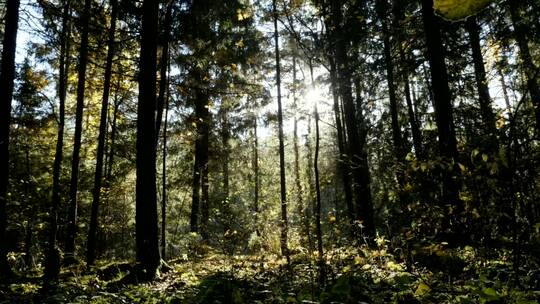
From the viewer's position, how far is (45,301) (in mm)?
5195

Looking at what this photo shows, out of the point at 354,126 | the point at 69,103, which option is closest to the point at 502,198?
the point at 354,126

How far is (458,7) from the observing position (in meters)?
0.65

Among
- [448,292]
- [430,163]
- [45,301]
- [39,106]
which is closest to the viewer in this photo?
[430,163]

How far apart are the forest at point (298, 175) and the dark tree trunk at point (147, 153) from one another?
35mm

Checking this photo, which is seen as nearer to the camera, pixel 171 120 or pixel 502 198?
pixel 502 198

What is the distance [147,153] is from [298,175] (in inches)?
235

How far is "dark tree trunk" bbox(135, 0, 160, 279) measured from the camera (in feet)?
28.2

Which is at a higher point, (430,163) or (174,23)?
(174,23)

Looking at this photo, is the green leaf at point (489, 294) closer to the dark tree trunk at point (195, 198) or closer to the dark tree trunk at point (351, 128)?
the dark tree trunk at point (351, 128)

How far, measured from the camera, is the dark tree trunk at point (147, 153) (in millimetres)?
8586

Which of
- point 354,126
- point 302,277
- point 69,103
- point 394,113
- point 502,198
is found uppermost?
point 69,103

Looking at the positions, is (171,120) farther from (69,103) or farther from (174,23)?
(174,23)

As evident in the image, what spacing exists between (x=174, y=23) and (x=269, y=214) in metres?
5.91

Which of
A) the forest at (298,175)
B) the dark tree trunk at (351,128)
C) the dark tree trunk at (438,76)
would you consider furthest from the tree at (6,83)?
the dark tree trunk at (438,76)
